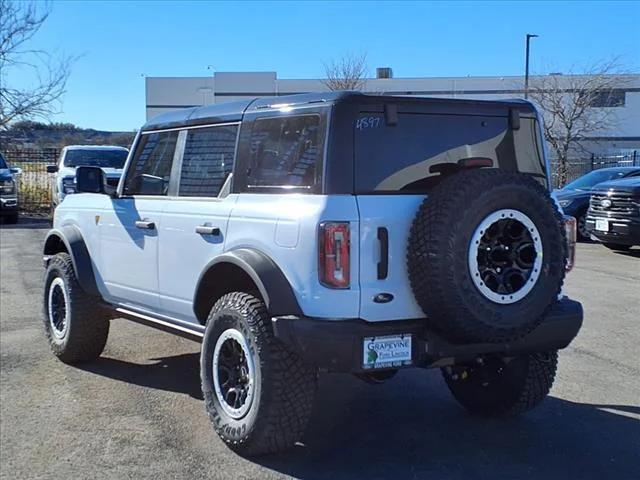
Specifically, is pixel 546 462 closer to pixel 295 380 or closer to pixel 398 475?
pixel 398 475

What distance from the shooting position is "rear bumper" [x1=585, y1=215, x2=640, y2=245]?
12805 mm

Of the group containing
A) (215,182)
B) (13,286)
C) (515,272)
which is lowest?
(13,286)

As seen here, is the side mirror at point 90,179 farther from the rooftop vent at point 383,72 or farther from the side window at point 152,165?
the rooftop vent at point 383,72

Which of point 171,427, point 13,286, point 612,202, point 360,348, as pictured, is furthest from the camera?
point 612,202

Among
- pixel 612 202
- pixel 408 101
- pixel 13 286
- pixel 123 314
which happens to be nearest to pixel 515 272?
pixel 408 101

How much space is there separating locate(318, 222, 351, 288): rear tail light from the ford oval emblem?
18 centimetres

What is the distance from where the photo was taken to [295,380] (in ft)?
13.3

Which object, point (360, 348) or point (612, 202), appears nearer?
point (360, 348)

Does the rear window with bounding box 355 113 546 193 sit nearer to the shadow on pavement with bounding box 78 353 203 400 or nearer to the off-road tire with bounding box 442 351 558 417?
the off-road tire with bounding box 442 351 558 417

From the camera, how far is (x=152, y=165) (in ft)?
18.6

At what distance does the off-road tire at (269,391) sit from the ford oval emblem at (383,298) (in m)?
0.56

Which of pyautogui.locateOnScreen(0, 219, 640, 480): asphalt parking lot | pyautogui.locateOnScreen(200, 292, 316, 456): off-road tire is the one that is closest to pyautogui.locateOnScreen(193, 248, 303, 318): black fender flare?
pyautogui.locateOnScreen(200, 292, 316, 456): off-road tire

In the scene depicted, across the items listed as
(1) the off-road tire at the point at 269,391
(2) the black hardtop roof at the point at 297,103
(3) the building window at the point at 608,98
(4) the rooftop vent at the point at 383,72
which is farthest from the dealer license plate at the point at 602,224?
(4) the rooftop vent at the point at 383,72

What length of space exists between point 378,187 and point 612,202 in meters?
10.4
